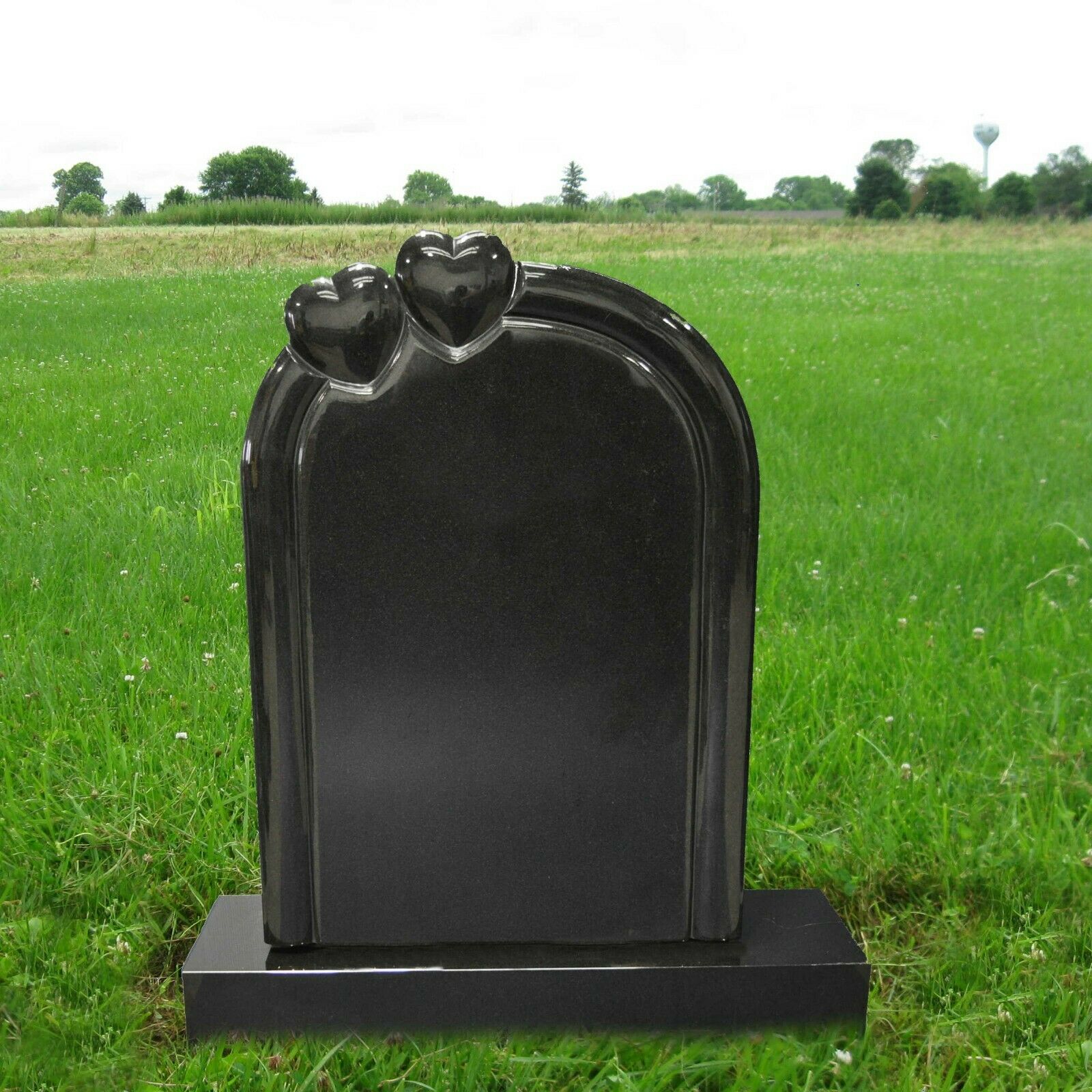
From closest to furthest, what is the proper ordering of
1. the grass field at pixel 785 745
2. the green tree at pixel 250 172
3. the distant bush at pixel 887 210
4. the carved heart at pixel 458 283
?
the carved heart at pixel 458 283, the grass field at pixel 785 745, the green tree at pixel 250 172, the distant bush at pixel 887 210

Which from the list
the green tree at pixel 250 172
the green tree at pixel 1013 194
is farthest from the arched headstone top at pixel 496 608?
the green tree at pixel 1013 194

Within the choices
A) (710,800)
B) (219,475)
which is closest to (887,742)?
(710,800)

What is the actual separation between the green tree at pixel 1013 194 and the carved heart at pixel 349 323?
39469 mm

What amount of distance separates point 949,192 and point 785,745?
127 ft

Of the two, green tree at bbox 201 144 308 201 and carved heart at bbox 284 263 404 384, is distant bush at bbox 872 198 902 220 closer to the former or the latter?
green tree at bbox 201 144 308 201

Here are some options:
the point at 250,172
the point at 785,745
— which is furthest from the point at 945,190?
the point at 785,745

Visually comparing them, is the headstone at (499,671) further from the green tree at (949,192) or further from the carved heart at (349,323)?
the green tree at (949,192)

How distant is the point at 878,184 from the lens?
35.5 meters

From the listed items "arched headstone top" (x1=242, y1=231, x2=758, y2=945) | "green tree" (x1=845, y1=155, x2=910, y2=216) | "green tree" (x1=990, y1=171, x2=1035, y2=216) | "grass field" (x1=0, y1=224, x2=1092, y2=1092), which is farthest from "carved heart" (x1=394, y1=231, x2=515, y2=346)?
"green tree" (x1=990, y1=171, x2=1035, y2=216)

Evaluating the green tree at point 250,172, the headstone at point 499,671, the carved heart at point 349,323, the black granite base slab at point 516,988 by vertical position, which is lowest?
the black granite base slab at point 516,988

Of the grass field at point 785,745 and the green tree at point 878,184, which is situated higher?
the green tree at point 878,184

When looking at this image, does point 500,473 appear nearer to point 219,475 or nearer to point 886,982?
point 886,982

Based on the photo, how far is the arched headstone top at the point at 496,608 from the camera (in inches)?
54.6

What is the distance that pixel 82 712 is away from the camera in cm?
234
